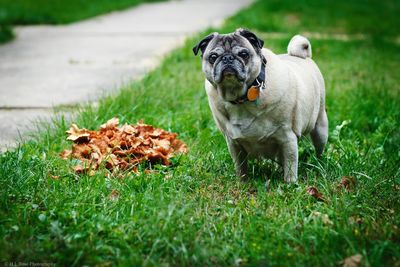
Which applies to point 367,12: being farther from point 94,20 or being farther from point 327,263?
point 327,263

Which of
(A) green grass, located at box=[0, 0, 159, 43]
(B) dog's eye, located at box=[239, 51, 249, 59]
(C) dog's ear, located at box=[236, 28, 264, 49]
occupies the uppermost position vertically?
(C) dog's ear, located at box=[236, 28, 264, 49]

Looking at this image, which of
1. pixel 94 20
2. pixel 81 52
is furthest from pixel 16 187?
pixel 94 20

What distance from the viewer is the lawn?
107 inches

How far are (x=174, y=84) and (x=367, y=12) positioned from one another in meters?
9.57

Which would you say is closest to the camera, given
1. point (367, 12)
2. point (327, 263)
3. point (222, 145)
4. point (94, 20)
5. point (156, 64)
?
point (327, 263)

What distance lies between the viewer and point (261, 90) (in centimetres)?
348

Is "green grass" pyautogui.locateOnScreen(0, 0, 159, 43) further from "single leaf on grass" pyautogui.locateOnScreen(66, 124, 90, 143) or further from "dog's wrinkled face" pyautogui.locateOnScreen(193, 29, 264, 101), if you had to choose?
"dog's wrinkled face" pyautogui.locateOnScreen(193, 29, 264, 101)

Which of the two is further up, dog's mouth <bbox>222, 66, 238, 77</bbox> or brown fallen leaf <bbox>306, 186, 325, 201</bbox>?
dog's mouth <bbox>222, 66, 238, 77</bbox>

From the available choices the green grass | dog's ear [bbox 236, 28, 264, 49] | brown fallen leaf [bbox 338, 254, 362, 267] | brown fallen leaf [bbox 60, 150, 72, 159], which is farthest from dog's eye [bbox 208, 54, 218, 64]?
the green grass

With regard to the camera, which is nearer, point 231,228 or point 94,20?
point 231,228

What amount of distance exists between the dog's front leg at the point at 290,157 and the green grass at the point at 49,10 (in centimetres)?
654

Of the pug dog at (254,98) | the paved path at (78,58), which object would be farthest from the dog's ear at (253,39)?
the paved path at (78,58)

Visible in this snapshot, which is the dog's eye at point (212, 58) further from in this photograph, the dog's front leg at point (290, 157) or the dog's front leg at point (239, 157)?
the dog's front leg at point (290, 157)

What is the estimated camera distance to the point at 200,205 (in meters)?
3.21
